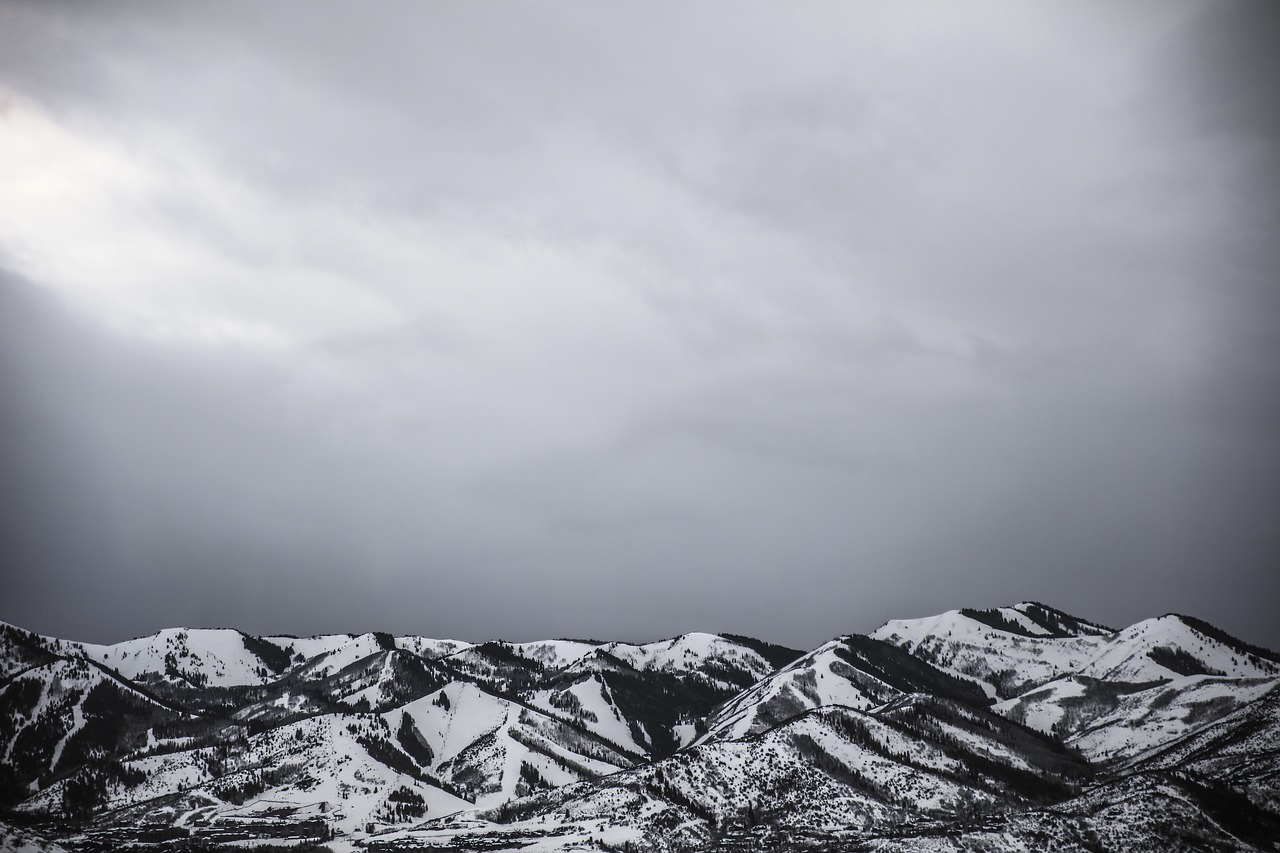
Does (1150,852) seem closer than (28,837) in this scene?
Yes

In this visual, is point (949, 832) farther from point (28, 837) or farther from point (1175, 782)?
point (28, 837)

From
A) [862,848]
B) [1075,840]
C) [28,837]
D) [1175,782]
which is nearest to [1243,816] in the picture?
[1175,782]

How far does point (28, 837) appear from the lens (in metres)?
196

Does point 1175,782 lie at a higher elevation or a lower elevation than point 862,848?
higher

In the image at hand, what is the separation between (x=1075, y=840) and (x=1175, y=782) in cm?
2839

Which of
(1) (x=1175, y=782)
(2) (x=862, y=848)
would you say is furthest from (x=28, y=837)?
(1) (x=1175, y=782)

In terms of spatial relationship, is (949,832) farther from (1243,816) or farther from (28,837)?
(28,837)

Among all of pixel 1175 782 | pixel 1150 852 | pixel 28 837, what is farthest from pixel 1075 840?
pixel 28 837

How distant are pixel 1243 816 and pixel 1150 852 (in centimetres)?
2396

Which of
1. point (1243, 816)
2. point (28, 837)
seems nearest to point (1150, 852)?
point (1243, 816)

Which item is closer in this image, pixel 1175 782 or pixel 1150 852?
pixel 1150 852

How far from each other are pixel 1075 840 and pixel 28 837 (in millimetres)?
202778

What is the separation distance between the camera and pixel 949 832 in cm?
19800

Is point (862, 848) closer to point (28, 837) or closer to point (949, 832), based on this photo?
point (949, 832)
